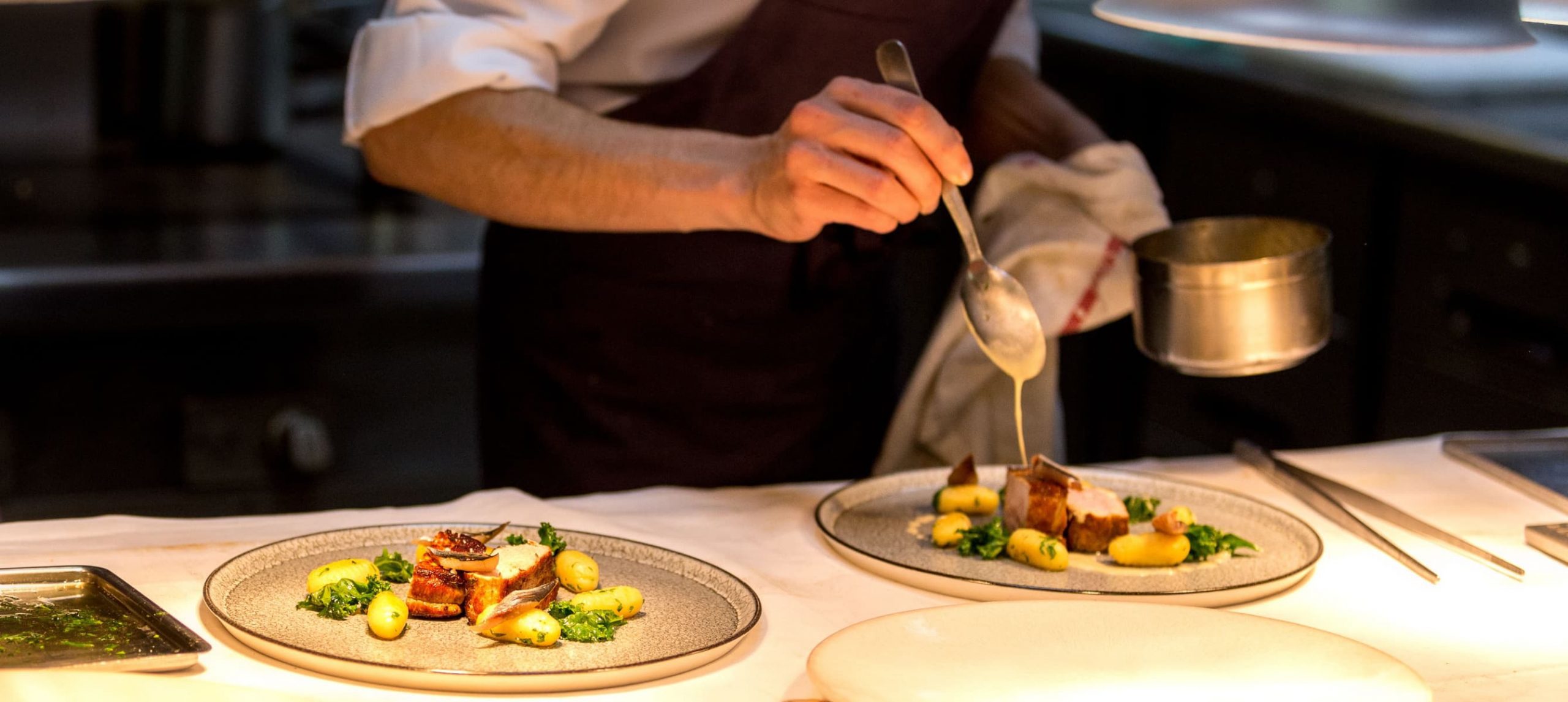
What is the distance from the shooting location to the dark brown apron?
1.58 meters

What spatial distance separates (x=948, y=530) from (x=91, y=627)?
564 millimetres

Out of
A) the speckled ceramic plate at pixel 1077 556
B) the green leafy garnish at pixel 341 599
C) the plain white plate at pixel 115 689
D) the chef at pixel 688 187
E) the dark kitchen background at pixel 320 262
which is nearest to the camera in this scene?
the plain white plate at pixel 115 689

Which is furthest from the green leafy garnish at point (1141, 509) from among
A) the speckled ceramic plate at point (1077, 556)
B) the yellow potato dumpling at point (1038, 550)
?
the yellow potato dumpling at point (1038, 550)

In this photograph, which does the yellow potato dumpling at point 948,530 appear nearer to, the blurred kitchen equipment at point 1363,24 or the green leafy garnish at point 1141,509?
the green leafy garnish at point 1141,509

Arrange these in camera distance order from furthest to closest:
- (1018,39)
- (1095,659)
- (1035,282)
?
1. (1018,39)
2. (1035,282)
3. (1095,659)

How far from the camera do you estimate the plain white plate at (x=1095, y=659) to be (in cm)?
92

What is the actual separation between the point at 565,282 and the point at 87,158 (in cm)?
100

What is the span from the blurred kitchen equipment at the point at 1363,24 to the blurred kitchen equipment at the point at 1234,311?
0.30 m

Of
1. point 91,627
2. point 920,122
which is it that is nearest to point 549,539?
point 91,627

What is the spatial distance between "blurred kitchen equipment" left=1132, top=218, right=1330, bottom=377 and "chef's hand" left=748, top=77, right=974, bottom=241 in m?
0.21

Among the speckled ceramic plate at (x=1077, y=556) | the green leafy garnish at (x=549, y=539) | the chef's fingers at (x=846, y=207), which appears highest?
the chef's fingers at (x=846, y=207)

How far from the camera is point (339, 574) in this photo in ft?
3.42

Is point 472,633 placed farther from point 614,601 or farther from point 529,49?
point 529,49

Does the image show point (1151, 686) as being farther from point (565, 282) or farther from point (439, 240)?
point (439, 240)
